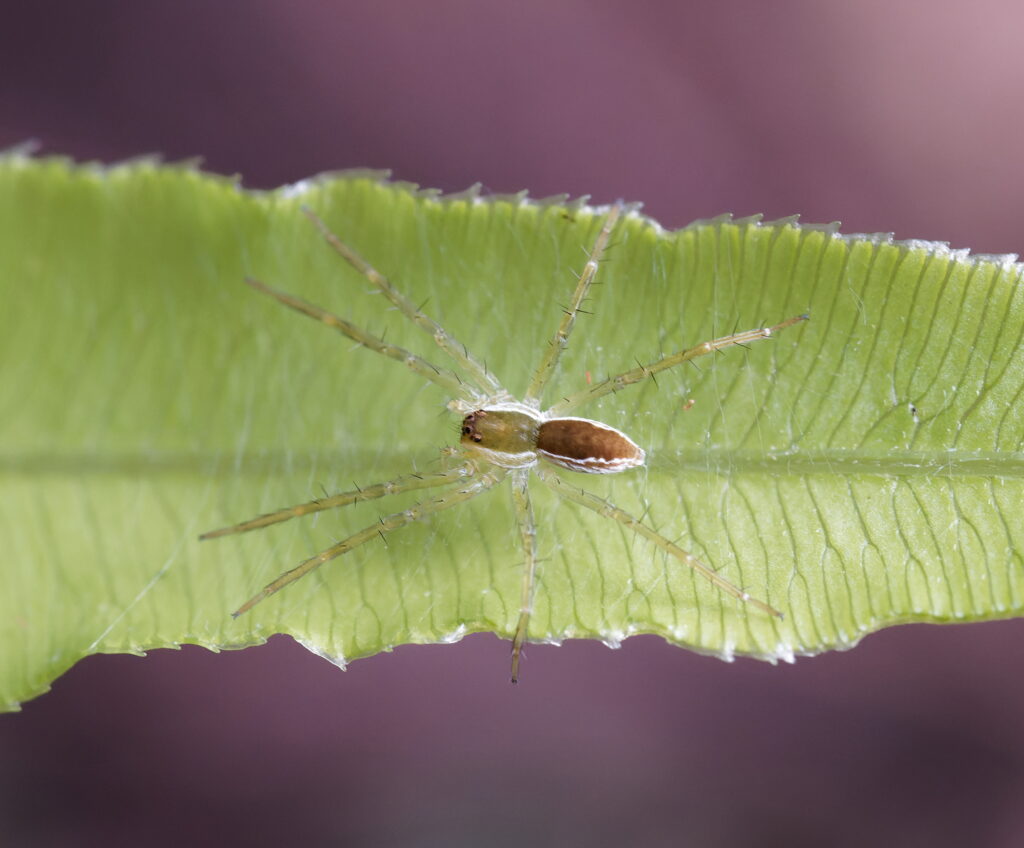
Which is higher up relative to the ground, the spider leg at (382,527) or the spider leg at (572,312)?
the spider leg at (572,312)

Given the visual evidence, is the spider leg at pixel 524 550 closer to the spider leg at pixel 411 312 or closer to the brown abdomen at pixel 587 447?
the brown abdomen at pixel 587 447

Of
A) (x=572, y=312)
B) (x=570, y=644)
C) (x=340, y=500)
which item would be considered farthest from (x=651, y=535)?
(x=570, y=644)

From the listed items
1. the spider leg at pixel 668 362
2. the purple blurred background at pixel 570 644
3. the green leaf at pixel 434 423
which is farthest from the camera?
the purple blurred background at pixel 570 644

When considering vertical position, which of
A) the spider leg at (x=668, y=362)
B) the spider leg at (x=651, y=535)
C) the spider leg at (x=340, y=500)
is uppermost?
the spider leg at (x=668, y=362)

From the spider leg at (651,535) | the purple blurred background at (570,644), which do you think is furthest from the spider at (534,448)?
the purple blurred background at (570,644)

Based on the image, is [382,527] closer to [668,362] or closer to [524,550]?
[524,550]

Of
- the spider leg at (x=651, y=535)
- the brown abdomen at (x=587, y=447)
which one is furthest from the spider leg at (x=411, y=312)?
the spider leg at (x=651, y=535)

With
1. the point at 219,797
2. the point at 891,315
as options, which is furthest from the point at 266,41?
the point at 219,797

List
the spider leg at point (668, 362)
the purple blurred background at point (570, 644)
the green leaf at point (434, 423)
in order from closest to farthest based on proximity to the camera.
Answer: the green leaf at point (434, 423) < the spider leg at point (668, 362) < the purple blurred background at point (570, 644)

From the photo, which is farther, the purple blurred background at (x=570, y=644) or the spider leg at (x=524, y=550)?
the purple blurred background at (x=570, y=644)
